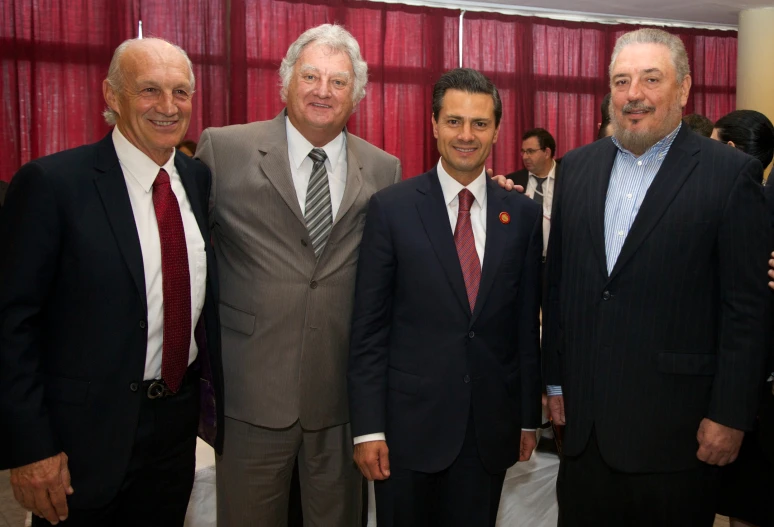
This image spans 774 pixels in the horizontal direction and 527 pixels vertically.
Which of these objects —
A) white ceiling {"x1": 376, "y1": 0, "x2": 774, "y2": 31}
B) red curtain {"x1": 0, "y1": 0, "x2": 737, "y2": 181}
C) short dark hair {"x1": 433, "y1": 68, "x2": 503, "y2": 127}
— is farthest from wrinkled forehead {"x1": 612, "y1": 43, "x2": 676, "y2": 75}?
white ceiling {"x1": 376, "y1": 0, "x2": 774, "y2": 31}

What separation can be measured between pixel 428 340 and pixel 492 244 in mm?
318

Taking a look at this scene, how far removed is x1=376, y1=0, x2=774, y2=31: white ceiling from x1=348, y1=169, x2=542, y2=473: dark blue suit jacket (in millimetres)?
5445

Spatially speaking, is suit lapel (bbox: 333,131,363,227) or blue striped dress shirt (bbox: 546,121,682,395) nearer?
blue striped dress shirt (bbox: 546,121,682,395)

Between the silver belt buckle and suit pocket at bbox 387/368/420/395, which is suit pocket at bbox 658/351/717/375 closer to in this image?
suit pocket at bbox 387/368/420/395

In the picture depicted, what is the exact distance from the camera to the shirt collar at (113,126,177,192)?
1.77 metres

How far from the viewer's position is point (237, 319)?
78.4 inches

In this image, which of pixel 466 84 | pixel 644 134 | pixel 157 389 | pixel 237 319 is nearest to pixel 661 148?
pixel 644 134

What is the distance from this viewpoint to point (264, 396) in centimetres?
197

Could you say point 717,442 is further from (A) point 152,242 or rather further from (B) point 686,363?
(A) point 152,242

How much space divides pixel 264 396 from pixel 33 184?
2.70 ft

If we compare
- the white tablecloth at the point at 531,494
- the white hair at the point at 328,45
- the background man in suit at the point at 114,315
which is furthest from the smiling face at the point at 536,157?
the background man in suit at the point at 114,315

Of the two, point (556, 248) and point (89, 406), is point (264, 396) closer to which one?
point (89, 406)

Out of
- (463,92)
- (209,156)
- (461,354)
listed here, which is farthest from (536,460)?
(209,156)

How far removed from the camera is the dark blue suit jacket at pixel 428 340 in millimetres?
1860
